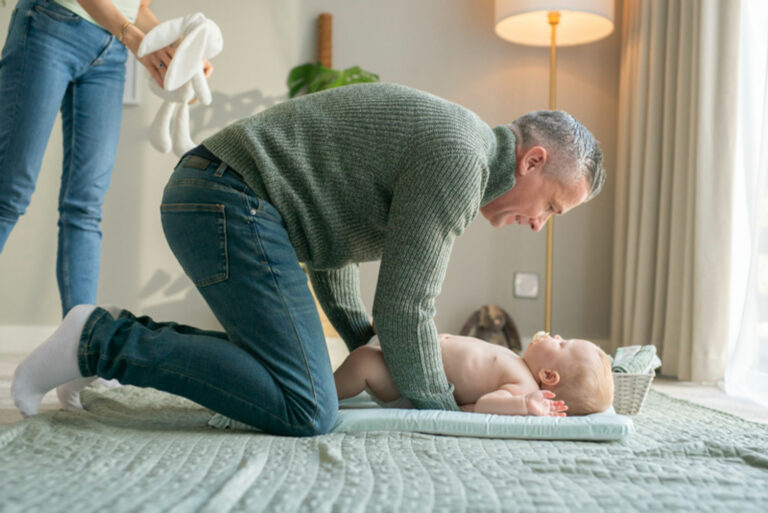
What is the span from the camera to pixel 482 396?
1.51m

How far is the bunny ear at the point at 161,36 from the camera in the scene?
1.67 meters

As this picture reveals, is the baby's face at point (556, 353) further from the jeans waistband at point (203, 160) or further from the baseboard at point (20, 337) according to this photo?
the baseboard at point (20, 337)

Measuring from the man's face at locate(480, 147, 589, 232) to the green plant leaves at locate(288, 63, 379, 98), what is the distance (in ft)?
5.97

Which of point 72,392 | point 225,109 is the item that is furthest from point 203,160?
point 225,109

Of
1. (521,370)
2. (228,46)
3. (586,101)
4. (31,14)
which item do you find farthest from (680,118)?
(31,14)

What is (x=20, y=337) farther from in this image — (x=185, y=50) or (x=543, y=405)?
(x=543, y=405)

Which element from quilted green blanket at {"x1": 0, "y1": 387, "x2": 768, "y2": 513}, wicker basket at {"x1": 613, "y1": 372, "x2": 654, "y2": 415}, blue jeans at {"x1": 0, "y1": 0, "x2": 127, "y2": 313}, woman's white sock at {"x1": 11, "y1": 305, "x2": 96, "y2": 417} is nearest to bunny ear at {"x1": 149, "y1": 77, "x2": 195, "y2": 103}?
blue jeans at {"x1": 0, "y1": 0, "x2": 127, "y2": 313}

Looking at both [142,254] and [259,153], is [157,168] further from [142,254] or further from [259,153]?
[259,153]

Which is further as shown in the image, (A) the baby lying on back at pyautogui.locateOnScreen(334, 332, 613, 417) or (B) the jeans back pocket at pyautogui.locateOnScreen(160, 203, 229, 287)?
(A) the baby lying on back at pyautogui.locateOnScreen(334, 332, 613, 417)

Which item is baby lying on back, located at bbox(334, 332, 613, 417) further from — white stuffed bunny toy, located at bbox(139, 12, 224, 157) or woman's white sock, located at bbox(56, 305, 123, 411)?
white stuffed bunny toy, located at bbox(139, 12, 224, 157)

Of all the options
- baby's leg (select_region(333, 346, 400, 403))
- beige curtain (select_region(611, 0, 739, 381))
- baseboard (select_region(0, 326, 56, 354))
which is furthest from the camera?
baseboard (select_region(0, 326, 56, 354))

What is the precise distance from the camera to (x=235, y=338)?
1.35 meters

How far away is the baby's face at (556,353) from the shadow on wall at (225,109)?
212 cm

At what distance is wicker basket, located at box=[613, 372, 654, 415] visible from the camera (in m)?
Result: 1.69
